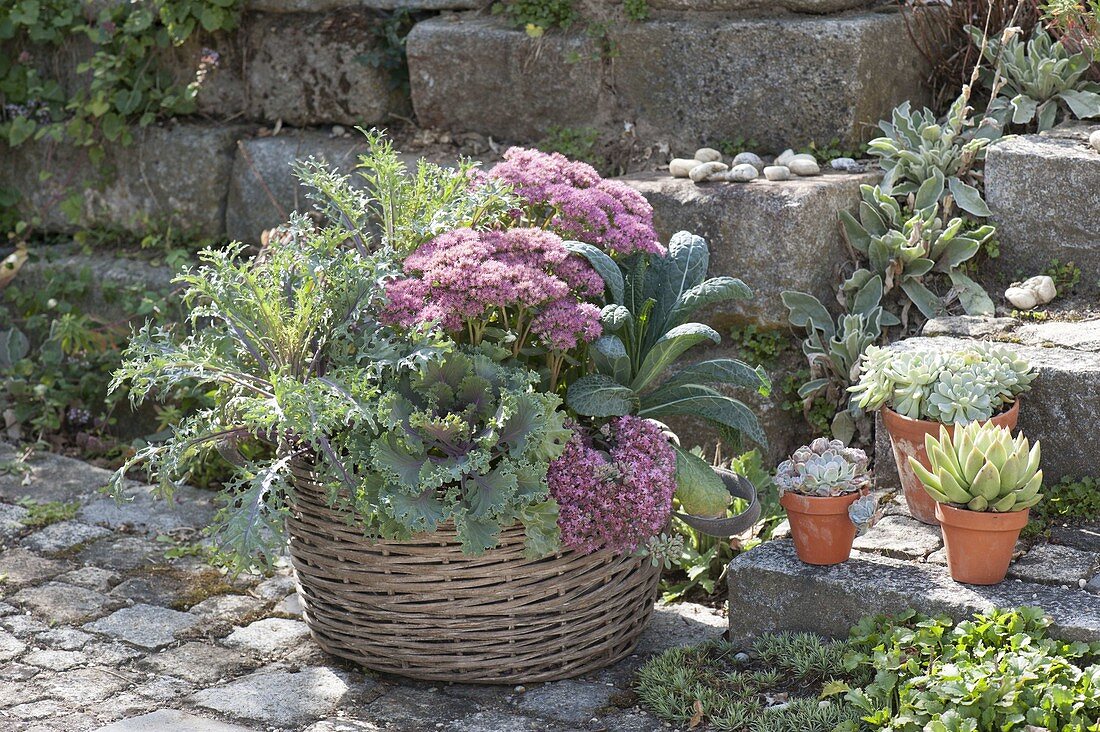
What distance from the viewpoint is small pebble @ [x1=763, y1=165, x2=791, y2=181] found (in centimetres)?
418

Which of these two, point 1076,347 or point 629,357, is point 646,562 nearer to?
point 629,357

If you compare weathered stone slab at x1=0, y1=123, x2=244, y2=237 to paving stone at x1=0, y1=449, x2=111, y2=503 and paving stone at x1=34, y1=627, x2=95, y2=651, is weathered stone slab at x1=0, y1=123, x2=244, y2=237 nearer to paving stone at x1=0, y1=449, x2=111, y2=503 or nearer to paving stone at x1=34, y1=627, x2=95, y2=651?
paving stone at x1=0, y1=449, x2=111, y2=503

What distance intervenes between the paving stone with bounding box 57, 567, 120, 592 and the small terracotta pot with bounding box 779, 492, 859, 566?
207 cm

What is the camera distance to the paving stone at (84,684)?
3.03 metres

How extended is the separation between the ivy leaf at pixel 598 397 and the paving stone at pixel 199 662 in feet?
3.73

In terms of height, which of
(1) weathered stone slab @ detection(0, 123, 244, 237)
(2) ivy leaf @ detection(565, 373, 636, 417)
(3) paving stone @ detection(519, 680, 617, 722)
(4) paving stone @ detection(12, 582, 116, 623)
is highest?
(1) weathered stone slab @ detection(0, 123, 244, 237)

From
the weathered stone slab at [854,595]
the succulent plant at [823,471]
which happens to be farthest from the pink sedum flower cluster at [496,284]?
the weathered stone slab at [854,595]

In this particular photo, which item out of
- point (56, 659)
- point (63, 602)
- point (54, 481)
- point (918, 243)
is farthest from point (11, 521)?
point (918, 243)

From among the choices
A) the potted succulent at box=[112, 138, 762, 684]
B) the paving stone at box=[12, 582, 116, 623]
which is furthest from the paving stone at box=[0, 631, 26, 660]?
the potted succulent at box=[112, 138, 762, 684]

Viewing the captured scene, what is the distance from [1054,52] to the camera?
4273 mm

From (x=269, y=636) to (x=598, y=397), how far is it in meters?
1.19

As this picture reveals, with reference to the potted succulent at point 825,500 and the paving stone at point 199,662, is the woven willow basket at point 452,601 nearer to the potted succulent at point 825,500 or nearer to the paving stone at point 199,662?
the paving stone at point 199,662

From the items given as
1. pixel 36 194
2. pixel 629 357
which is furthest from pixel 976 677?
pixel 36 194

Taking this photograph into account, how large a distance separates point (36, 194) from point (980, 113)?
429 cm
